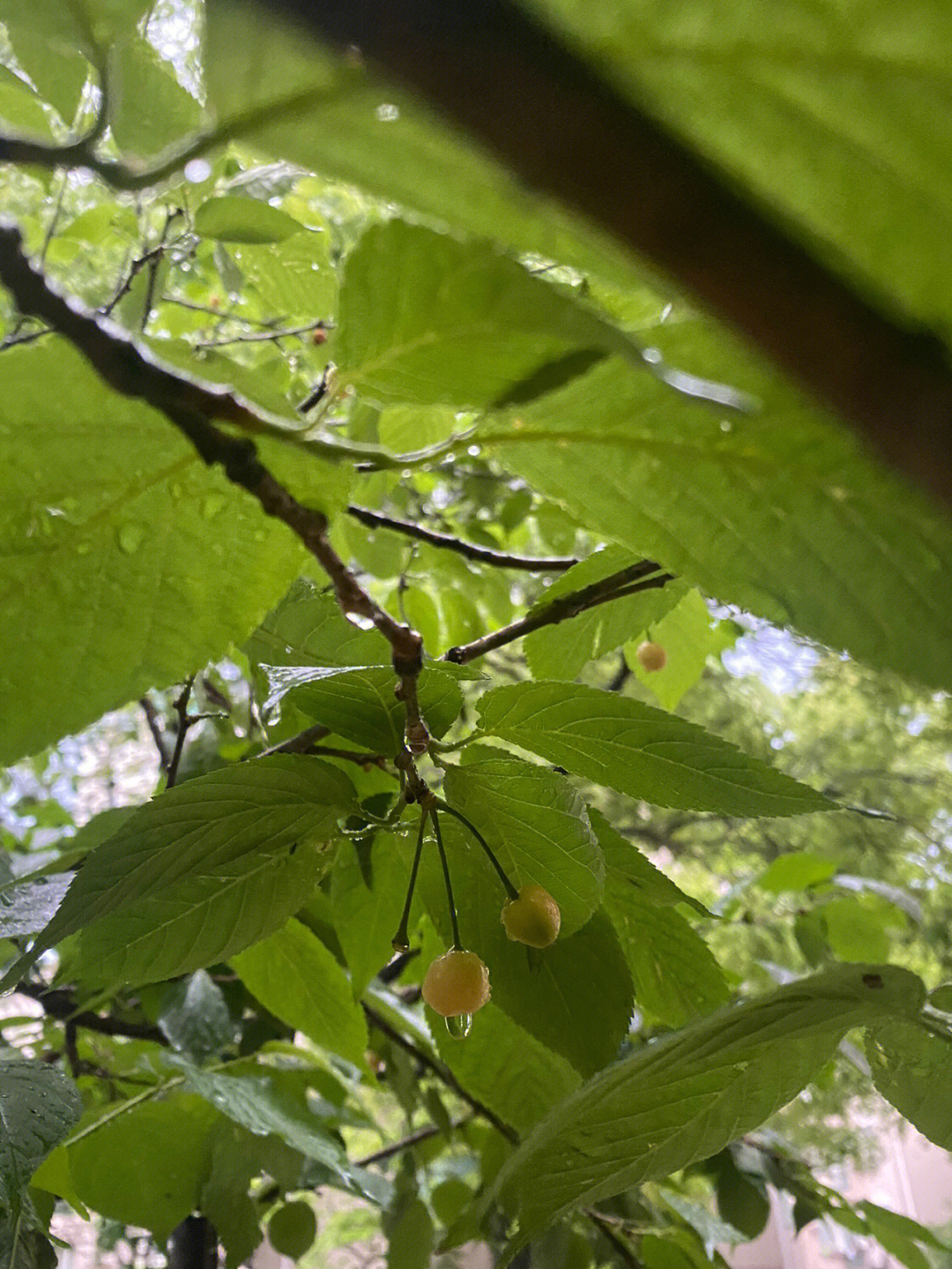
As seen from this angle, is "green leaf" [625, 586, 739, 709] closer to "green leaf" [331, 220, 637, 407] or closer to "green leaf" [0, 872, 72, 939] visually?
"green leaf" [0, 872, 72, 939]

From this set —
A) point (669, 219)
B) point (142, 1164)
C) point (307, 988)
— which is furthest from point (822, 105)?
point (142, 1164)

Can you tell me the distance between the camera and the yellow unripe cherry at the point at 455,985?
50 centimetres

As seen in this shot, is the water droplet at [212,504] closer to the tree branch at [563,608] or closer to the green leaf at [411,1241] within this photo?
the tree branch at [563,608]

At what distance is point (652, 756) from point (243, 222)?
47cm

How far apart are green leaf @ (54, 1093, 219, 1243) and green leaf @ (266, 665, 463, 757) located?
22.5 inches

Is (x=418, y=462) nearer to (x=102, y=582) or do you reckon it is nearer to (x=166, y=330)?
(x=102, y=582)


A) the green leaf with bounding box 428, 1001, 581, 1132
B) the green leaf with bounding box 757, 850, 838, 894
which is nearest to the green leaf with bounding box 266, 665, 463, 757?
the green leaf with bounding box 428, 1001, 581, 1132

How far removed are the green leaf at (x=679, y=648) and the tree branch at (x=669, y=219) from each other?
814 millimetres

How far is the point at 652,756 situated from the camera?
0.47 metres

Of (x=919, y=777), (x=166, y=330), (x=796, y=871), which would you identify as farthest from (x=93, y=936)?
(x=919, y=777)

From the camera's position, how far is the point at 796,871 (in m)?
1.40

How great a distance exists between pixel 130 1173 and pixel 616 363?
2.84 ft

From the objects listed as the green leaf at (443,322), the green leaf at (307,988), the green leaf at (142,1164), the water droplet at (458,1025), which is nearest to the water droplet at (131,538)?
the green leaf at (443,322)

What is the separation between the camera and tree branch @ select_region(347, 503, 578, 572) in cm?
49
